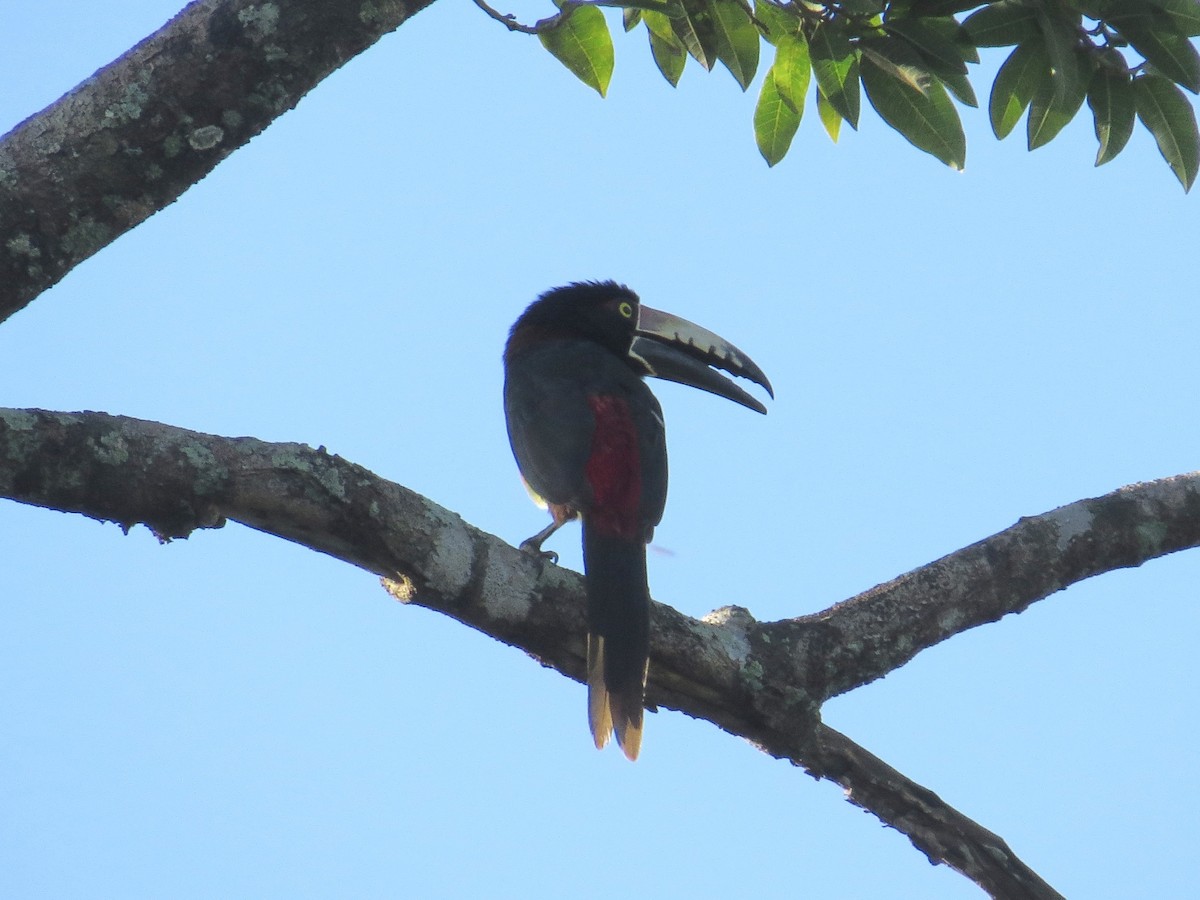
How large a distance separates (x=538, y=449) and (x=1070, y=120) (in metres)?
2.26

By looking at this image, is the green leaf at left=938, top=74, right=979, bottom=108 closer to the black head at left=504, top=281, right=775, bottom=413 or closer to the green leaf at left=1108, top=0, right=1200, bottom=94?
the green leaf at left=1108, top=0, right=1200, bottom=94

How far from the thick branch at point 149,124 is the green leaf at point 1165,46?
201cm

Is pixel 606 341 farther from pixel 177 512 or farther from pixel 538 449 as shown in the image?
pixel 177 512

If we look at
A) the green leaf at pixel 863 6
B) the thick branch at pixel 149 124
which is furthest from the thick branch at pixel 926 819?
the thick branch at pixel 149 124

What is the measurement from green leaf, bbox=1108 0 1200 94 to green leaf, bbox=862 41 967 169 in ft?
1.57

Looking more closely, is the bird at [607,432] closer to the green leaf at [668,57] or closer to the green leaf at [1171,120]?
the green leaf at [668,57]

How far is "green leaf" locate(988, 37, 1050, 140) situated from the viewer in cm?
357

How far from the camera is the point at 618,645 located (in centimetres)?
363

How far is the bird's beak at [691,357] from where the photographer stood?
6180mm

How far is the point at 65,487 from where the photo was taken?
108 inches

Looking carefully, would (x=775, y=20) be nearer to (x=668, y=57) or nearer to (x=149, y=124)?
(x=668, y=57)

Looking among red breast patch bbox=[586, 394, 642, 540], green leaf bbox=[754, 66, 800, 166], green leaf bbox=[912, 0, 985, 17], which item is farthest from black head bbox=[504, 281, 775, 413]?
green leaf bbox=[912, 0, 985, 17]

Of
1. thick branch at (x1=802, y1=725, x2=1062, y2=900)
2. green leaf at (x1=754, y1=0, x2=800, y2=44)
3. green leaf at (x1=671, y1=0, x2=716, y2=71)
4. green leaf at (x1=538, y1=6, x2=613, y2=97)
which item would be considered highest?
green leaf at (x1=754, y1=0, x2=800, y2=44)

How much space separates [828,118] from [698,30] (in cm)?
58
